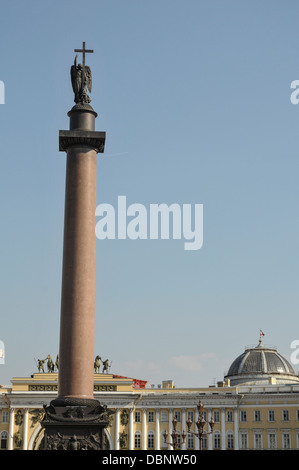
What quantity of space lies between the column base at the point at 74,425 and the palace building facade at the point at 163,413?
212 ft

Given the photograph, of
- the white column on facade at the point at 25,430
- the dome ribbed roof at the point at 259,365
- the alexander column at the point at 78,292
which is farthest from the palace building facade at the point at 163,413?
the alexander column at the point at 78,292

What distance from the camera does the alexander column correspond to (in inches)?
1198

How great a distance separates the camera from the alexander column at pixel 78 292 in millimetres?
30438

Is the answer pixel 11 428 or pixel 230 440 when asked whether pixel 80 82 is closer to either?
pixel 11 428

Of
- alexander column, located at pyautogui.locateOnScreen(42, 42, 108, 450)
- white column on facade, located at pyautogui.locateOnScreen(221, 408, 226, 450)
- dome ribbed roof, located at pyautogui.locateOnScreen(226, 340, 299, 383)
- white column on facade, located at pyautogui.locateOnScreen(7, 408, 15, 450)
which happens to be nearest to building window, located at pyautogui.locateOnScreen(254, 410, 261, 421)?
white column on facade, located at pyautogui.locateOnScreen(221, 408, 226, 450)

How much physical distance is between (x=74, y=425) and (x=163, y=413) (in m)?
67.4

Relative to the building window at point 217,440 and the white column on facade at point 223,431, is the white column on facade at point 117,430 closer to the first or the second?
the building window at point 217,440

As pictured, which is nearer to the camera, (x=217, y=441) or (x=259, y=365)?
(x=217, y=441)

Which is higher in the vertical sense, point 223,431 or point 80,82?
point 80,82

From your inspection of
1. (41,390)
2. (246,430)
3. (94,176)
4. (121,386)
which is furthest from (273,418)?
(94,176)

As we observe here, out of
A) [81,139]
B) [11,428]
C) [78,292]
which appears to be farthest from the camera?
[11,428]

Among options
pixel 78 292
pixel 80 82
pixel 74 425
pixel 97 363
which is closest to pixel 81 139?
pixel 80 82

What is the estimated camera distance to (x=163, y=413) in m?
95.9
